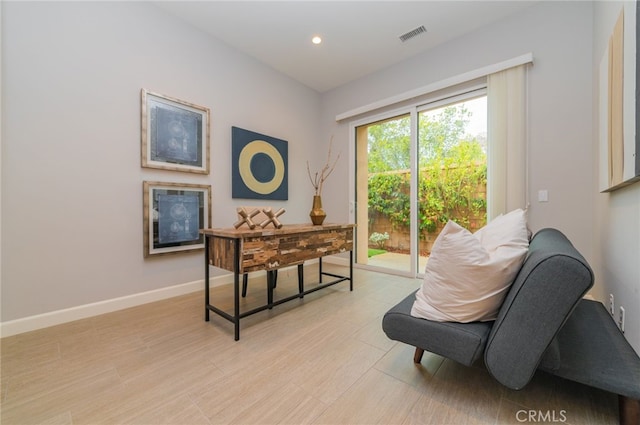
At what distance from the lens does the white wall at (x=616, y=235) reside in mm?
1328

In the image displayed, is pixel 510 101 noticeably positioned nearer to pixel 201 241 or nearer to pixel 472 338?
pixel 472 338

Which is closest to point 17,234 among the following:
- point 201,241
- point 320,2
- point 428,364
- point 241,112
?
point 201,241

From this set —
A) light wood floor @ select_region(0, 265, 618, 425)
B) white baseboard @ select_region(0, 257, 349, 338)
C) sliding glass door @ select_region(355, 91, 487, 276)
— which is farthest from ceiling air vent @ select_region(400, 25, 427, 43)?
white baseboard @ select_region(0, 257, 349, 338)

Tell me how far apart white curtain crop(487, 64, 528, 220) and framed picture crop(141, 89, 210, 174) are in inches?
125

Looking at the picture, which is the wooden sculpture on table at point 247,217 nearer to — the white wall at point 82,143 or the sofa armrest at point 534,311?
Answer: the white wall at point 82,143

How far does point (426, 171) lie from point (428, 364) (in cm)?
245

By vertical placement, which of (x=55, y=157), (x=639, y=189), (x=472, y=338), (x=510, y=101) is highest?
(x=510, y=101)

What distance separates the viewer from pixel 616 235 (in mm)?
1640

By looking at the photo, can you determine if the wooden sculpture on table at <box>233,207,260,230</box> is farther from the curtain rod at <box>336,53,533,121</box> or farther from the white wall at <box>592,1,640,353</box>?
the curtain rod at <box>336,53,533,121</box>

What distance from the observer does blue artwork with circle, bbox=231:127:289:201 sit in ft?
10.7

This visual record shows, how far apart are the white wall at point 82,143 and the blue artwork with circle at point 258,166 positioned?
353mm

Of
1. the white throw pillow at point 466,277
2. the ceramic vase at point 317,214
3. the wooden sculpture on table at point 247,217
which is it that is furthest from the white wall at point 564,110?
the wooden sculpture on table at point 247,217

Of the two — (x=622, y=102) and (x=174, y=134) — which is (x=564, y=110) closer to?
(x=622, y=102)

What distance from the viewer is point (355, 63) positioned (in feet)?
11.8
